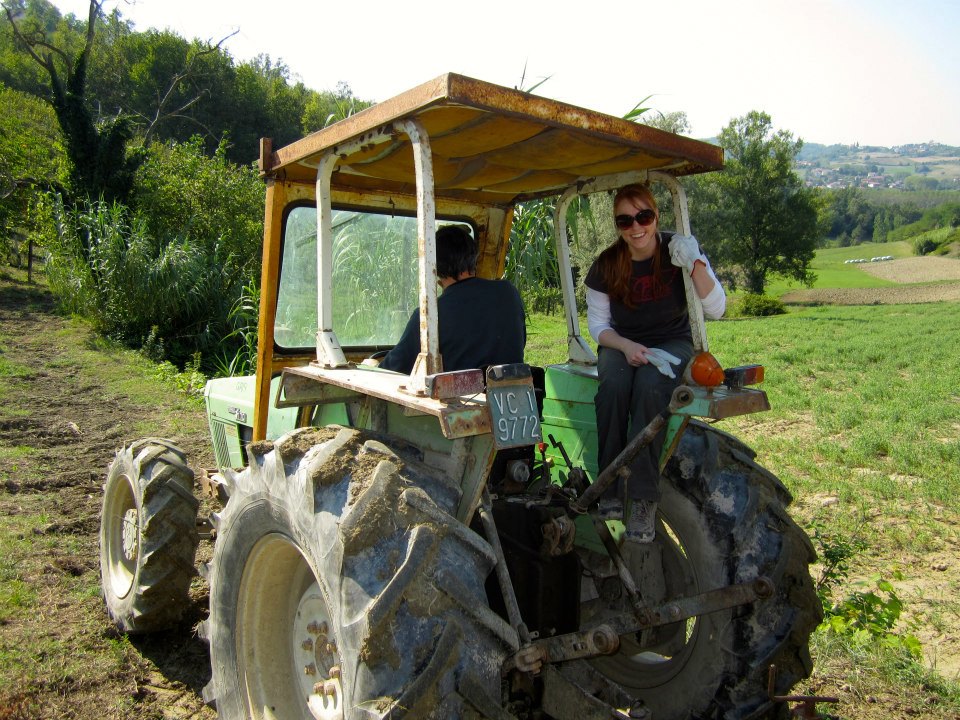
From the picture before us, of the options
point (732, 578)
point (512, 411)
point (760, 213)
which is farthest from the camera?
point (760, 213)

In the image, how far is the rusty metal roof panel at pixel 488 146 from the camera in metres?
2.13

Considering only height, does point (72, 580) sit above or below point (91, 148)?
below

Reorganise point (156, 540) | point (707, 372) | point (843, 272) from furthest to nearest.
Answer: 1. point (843, 272)
2. point (156, 540)
3. point (707, 372)

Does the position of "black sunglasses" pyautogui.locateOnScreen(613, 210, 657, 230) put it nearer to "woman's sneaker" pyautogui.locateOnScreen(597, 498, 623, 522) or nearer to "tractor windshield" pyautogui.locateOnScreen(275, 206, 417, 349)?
"woman's sneaker" pyautogui.locateOnScreen(597, 498, 623, 522)

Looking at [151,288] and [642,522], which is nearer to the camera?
[642,522]

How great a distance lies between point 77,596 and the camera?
4.21 m

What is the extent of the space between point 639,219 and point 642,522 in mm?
1186

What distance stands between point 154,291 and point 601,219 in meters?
14.9

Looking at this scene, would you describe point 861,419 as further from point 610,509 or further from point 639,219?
point 610,509

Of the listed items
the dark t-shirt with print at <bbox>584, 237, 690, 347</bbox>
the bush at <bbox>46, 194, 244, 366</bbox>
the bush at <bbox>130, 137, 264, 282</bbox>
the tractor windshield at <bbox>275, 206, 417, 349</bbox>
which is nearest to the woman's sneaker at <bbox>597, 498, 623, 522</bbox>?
the dark t-shirt with print at <bbox>584, 237, 690, 347</bbox>

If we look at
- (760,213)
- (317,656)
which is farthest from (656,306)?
(760,213)

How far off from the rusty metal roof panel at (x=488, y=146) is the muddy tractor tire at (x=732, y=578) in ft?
3.57

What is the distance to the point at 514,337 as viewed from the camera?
297 cm

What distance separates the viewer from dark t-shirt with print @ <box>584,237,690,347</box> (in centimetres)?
308
